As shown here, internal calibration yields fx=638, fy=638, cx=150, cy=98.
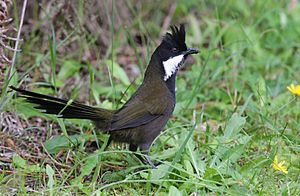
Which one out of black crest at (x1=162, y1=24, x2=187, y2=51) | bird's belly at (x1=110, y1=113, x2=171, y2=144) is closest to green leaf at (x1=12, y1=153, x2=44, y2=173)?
bird's belly at (x1=110, y1=113, x2=171, y2=144)

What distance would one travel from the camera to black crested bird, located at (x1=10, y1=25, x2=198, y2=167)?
496 centimetres

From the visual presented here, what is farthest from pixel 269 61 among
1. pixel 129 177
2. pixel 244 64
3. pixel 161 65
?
pixel 129 177

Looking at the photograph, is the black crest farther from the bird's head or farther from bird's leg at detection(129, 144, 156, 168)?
bird's leg at detection(129, 144, 156, 168)

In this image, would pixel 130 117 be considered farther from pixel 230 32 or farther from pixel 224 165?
pixel 230 32

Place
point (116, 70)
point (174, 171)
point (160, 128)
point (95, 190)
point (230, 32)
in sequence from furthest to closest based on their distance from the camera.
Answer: point (230, 32) < point (116, 70) < point (160, 128) < point (174, 171) < point (95, 190)

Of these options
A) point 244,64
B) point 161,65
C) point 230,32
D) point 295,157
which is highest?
point 230,32

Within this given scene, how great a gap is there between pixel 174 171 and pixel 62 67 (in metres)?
2.59

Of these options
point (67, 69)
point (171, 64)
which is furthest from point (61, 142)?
point (67, 69)

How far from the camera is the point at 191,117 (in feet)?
19.9

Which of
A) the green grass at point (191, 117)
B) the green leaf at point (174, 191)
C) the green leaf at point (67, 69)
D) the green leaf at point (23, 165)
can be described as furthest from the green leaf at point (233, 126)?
the green leaf at point (67, 69)

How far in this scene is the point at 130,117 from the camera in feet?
16.5

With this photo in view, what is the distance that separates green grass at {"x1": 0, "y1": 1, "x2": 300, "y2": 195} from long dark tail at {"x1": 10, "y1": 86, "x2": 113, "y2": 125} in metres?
0.23

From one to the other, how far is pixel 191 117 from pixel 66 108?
5.04ft

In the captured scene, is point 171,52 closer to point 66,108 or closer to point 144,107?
point 144,107
